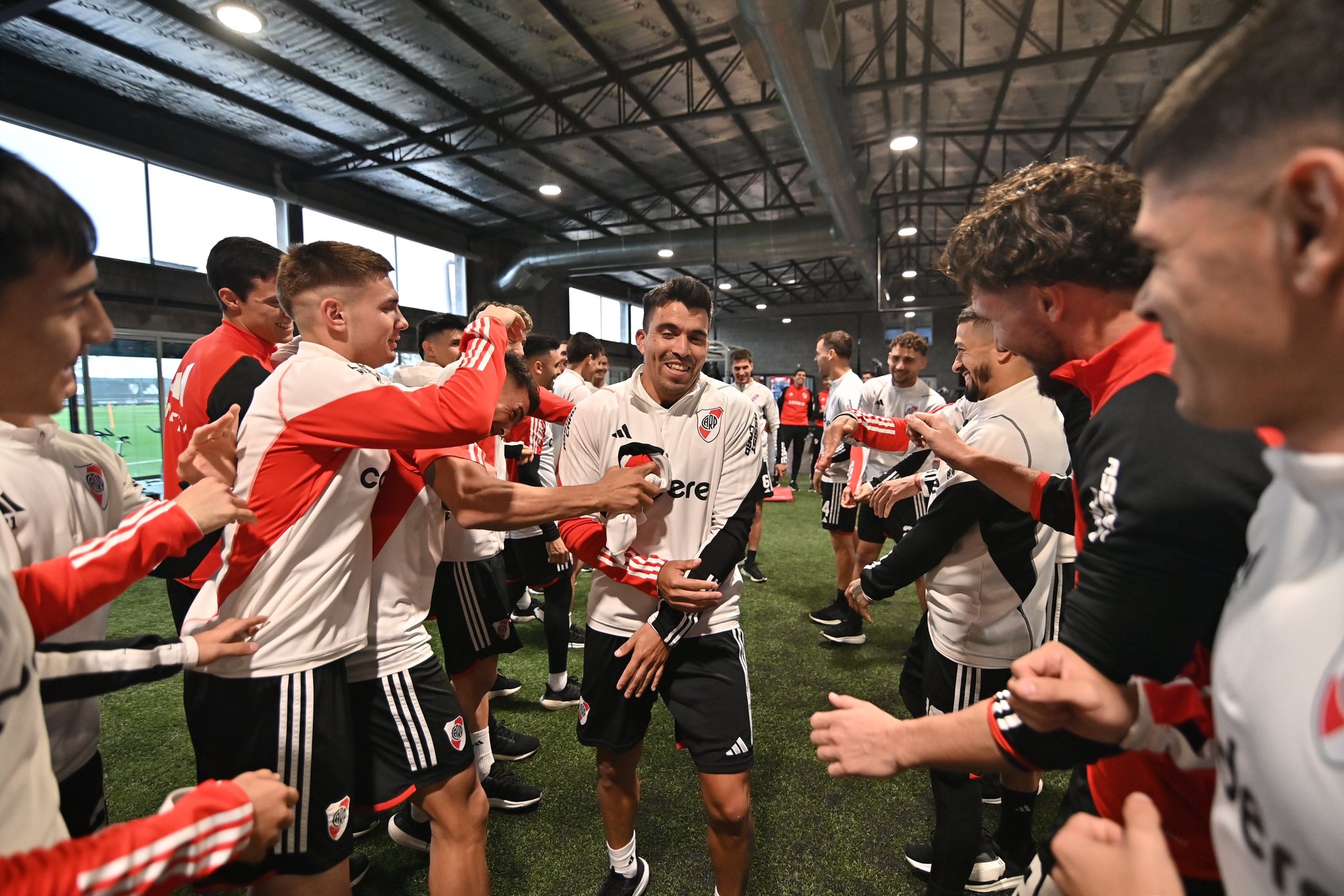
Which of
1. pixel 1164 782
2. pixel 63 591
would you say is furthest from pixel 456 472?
pixel 1164 782

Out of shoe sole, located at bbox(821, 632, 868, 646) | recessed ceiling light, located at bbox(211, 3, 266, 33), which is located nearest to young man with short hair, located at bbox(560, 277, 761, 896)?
shoe sole, located at bbox(821, 632, 868, 646)

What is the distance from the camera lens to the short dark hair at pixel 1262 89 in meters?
0.51

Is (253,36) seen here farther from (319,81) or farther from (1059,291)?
(1059,291)

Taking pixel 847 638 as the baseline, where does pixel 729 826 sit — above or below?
above

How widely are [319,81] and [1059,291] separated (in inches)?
352

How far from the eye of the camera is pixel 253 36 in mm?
6441

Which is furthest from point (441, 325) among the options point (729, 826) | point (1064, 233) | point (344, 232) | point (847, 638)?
point (344, 232)

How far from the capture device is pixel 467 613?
2695 mm

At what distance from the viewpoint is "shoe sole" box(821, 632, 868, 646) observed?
4.32 metres

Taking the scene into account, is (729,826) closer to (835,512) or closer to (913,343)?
(835,512)

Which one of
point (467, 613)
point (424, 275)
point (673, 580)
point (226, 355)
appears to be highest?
point (424, 275)

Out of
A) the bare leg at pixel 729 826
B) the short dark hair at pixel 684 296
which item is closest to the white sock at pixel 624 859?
the bare leg at pixel 729 826

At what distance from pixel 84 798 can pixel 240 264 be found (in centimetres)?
206

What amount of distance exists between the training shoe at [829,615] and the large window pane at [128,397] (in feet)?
28.2
